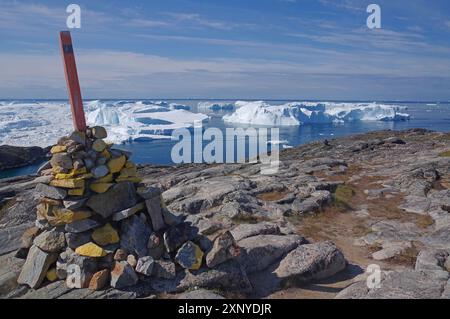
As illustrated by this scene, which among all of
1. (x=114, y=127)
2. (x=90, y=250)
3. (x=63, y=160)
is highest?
(x=63, y=160)

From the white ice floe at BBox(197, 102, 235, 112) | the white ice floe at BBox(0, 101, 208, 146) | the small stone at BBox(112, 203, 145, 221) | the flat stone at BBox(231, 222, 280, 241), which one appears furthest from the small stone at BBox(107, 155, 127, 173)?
the white ice floe at BBox(197, 102, 235, 112)

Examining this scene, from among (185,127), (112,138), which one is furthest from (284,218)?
(185,127)

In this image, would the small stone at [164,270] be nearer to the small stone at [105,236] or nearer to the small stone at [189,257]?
the small stone at [189,257]

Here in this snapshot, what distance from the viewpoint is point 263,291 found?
29.7 ft

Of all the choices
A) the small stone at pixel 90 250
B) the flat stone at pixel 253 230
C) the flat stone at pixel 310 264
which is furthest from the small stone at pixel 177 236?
the flat stone at pixel 253 230

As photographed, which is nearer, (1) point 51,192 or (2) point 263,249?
(1) point 51,192

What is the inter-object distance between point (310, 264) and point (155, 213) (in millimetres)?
4022

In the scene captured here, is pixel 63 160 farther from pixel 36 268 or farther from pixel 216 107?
pixel 216 107

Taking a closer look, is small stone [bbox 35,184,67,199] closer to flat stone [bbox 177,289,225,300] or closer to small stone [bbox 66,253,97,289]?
small stone [bbox 66,253,97,289]

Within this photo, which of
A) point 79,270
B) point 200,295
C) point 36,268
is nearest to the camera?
point 200,295

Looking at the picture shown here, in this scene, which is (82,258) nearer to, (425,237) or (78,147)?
(78,147)

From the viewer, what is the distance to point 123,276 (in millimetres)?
8070

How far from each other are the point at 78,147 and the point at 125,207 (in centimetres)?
172

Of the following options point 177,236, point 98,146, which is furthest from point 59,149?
point 177,236
